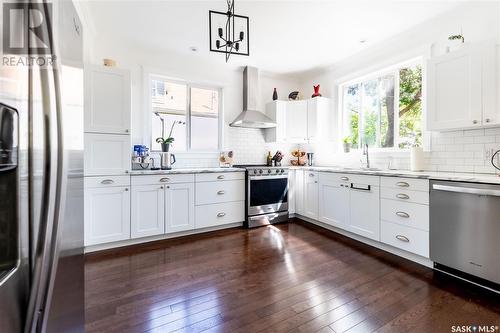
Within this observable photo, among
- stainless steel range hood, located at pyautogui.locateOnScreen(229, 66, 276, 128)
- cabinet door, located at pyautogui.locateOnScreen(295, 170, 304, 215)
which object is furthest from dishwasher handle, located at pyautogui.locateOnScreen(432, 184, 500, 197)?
stainless steel range hood, located at pyautogui.locateOnScreen(229, 66, 276, 128)

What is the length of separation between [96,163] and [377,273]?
3.16 meters

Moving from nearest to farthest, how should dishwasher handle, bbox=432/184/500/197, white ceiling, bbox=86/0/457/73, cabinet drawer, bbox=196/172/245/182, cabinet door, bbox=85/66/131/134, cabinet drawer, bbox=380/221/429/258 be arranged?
dishwasher handle, bbox=432/184/500/197 < cabinet drawer, bbox=380/221/429/258 < white ceiling, bbox=86/0/457/73 < cabinet door, bbox=85/66/131/134 < cabinet drawer, bbox=196/172/245/182

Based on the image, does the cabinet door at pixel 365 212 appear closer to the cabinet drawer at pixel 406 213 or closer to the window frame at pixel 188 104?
the cabinet drawer at pixel 406 213

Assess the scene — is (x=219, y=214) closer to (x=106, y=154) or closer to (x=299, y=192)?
(x=299, y=192)

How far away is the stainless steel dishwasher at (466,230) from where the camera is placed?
1894mm

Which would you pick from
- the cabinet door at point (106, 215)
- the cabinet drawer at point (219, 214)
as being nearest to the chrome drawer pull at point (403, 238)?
the cabinet drawer at point (219, 214)

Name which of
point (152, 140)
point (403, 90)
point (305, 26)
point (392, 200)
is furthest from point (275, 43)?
point (392, 200)

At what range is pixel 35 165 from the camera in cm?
59

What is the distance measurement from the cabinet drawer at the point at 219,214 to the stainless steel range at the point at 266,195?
0.44 ft

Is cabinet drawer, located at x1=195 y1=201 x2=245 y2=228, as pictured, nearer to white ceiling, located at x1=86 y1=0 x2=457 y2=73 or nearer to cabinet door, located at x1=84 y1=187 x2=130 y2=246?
cabinet door, located at x1=84 y1=187 x2=130 y2=246

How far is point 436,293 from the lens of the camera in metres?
1.93

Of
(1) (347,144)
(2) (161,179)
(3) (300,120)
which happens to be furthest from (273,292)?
(3) (300,120)

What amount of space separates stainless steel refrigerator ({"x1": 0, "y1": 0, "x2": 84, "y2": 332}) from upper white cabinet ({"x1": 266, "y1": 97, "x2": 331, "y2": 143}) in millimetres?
3893

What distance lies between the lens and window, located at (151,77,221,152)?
382 centimetres
